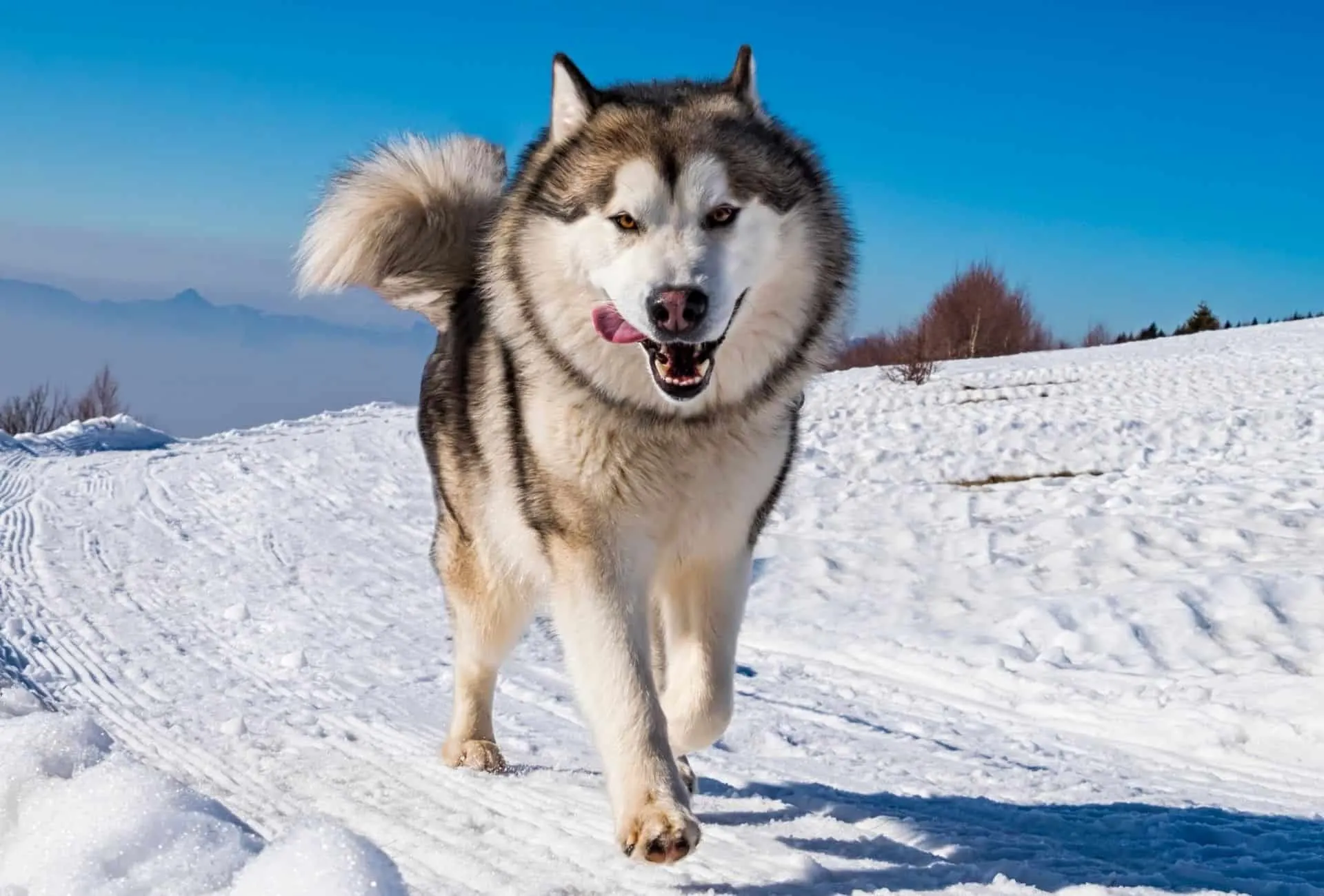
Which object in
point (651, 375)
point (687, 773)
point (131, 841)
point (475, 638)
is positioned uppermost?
point (651, 375)

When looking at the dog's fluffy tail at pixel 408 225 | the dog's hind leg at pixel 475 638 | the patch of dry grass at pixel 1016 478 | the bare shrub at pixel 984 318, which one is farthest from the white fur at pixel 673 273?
the bare shrub at pixel 984 318

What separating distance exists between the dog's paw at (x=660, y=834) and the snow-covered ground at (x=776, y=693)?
40cm

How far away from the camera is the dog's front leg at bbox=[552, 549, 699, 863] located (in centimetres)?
284

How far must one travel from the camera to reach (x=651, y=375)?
10.1ft

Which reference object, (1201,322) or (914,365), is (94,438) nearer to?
(914,365)

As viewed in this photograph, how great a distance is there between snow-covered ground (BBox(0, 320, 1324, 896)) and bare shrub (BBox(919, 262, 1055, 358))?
30.8 meters

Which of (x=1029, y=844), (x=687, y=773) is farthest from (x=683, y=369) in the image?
(x=1029, y=844)

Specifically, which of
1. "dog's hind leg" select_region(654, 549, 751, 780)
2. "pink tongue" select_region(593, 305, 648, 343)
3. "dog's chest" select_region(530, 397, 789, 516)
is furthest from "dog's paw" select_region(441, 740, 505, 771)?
"pink tongue" select_region(593, 305, 648, 343)

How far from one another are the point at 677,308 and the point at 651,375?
31 cm

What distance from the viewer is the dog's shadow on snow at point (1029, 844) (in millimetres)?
3170

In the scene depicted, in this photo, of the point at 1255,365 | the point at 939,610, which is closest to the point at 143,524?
the point at 939,610

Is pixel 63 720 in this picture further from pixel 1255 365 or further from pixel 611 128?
pixel 1255 365

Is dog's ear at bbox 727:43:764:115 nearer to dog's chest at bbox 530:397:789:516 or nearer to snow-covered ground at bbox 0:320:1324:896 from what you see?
dog's chest at bbox 530:397:789:516

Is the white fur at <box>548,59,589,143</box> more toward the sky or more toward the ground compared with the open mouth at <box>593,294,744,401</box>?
more toward the sky
